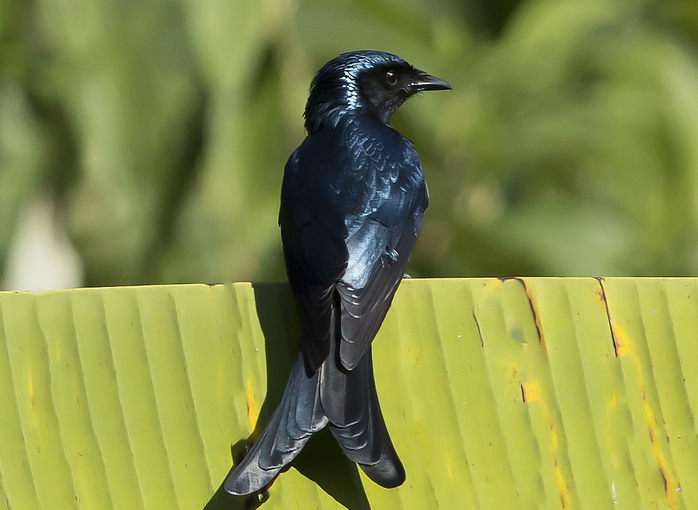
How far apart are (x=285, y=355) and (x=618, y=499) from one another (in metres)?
0.86

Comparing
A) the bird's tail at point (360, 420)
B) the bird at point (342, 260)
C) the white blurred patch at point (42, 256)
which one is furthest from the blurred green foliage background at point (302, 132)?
the bird's tail at point (360, 420)

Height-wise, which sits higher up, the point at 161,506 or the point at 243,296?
the point at 243,296

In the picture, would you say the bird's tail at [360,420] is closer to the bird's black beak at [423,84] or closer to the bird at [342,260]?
the bird at [342,260]

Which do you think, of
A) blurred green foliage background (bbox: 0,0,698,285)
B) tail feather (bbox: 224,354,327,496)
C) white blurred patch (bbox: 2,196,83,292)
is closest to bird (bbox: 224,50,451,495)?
tail feather (bbox: 224,354,327,496)

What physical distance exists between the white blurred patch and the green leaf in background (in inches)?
132

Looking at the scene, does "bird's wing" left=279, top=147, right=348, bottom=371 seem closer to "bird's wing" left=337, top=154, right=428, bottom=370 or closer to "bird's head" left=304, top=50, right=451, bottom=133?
"bird's wing" left=337, top=154, right=428, bottom=370

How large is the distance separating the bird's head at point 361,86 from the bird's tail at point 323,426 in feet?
4.17

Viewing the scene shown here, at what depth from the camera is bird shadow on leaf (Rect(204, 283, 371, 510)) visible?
2266mm

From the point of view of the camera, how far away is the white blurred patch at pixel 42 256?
18.8 ft

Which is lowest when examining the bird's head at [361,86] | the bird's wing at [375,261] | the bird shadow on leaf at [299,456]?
the bird shadow on leaf at [299,456]

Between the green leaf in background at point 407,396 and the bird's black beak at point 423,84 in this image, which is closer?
the green leaf in background at point 407,396

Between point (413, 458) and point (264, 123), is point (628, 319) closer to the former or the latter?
point (413, 458)

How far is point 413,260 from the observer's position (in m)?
5.38

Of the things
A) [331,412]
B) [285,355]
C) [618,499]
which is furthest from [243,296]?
[618,499]
